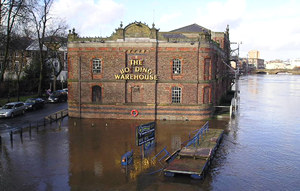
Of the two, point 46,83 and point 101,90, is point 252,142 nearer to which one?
point 101,90

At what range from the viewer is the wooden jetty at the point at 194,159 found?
49.1 feet

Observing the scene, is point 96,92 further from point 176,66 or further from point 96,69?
point 176,66

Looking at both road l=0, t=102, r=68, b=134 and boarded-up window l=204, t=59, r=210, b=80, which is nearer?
road l=0, t=102, r=68, b=134

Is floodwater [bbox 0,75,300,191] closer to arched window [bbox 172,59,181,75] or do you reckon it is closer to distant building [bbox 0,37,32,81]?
arched window [bbox 172,59,181,75]

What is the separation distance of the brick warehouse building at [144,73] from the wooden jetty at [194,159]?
32.2ft

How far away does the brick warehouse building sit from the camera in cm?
3047

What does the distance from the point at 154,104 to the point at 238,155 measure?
13102mm

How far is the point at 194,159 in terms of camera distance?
1694cm

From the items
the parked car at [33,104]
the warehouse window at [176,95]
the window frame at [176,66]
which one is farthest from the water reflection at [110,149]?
the parked car at [33,104]

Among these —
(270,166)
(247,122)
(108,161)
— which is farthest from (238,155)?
(247,122)

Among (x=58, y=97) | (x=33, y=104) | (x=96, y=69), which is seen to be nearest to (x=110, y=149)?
(x=96, y=69)

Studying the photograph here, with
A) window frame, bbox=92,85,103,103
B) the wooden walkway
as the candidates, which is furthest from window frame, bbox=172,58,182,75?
the wooden walkway

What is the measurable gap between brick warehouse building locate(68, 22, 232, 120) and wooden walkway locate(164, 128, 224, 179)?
9.77 metres

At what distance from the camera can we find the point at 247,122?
1222 inches
